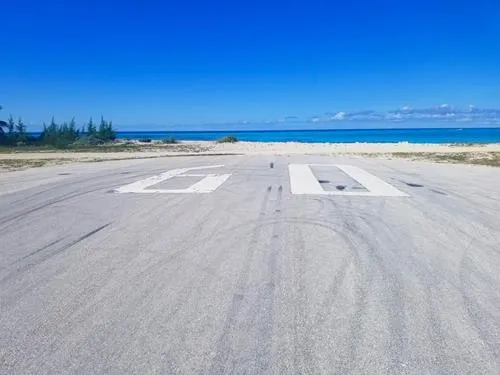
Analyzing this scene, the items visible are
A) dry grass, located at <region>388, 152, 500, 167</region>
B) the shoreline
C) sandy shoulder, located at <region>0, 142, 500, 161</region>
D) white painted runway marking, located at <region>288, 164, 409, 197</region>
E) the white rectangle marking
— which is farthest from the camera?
sandy shoulder, located at <region>0, 142, 500, 161</region>

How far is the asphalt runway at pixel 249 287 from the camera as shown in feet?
7.74

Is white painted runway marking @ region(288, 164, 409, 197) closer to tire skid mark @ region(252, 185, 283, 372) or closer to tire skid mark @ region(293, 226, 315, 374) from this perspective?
tire skid mark @ region(252, 185, 283, 372)

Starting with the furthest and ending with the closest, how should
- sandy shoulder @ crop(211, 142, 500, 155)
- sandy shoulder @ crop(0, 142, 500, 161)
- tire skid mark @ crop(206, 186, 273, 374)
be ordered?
sandy shoulder @ crop(211, 142, 500, 155) < sandy shoulder @ crop(0, 142, 500, 161) < tire skid mark @ crop(206, 186, 273, 374)

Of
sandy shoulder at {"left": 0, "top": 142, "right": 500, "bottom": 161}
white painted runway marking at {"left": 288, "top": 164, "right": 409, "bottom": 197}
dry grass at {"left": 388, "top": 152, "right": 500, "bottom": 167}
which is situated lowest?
sandy shoulder at {"left": 0, "top": 142, "right": 500, "bottom": 161}

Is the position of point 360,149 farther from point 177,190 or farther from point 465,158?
point 177,190

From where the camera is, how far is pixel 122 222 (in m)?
5.20

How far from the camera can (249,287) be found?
324cm

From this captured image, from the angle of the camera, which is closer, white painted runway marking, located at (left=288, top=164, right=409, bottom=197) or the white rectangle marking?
white painted runway marking, located at (left=288, top=164, right=409, bottom=197)

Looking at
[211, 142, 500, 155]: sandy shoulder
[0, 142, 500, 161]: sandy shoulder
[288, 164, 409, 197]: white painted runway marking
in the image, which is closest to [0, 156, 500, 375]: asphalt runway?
[288, 164, 409, 197]: white painted runway marking

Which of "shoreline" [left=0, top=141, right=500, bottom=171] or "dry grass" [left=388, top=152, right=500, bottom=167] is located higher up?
"dry grass" [left=388, top=152, right=500, bottom=167]

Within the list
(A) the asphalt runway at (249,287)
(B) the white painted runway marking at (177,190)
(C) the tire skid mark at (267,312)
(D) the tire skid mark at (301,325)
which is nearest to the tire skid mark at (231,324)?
Answer: (A) the asphalt runway at (249,287)

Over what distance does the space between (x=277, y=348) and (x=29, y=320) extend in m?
1.56

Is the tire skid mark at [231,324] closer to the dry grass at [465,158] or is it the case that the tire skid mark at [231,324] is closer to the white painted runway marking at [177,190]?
the white painted runway marking at [177,190]

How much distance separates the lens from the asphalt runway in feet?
7.74
